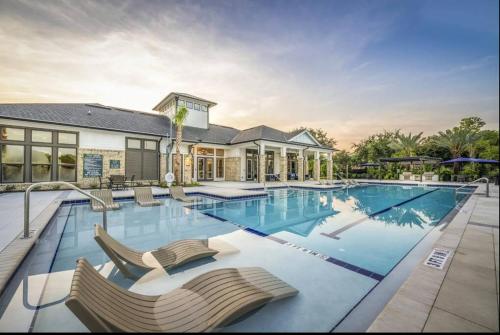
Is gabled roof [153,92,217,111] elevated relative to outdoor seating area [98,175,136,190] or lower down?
elevated

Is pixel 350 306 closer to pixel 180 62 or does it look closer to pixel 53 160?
pixel 180 62

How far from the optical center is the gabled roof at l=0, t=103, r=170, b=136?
12.6 metres

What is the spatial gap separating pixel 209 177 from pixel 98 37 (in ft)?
49.5

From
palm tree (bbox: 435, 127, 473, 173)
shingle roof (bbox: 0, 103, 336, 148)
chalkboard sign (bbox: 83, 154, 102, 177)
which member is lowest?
chalkboard sign (bbox: 83, 154, 102, 177)

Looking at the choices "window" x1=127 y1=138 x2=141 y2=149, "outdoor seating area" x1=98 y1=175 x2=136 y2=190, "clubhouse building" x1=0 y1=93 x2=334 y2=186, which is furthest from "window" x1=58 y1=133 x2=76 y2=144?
"window" x1=127 y1=138 x2=141 y2=149

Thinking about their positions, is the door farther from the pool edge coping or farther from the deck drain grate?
the pool edge coping

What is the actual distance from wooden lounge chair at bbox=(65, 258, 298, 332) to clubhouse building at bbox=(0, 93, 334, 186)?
15.1 meters

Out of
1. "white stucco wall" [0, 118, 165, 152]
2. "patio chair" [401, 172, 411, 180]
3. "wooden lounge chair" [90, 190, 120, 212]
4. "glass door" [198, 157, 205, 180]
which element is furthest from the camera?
"patio chair" [401, 172, 411, 180]

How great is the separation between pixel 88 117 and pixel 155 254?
15.7 meters

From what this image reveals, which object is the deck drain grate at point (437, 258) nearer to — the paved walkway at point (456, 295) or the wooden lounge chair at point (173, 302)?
the paved walkway at point (456, 295)

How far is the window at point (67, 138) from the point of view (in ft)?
44.4

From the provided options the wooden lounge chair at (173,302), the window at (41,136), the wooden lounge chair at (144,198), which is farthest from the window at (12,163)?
the wooden lounge chair at (173,302)

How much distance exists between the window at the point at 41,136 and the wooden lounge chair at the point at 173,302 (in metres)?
15.5

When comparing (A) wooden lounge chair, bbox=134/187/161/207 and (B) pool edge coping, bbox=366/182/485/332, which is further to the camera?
(A) wooden lounge chair, bbox=134/187/161/207
